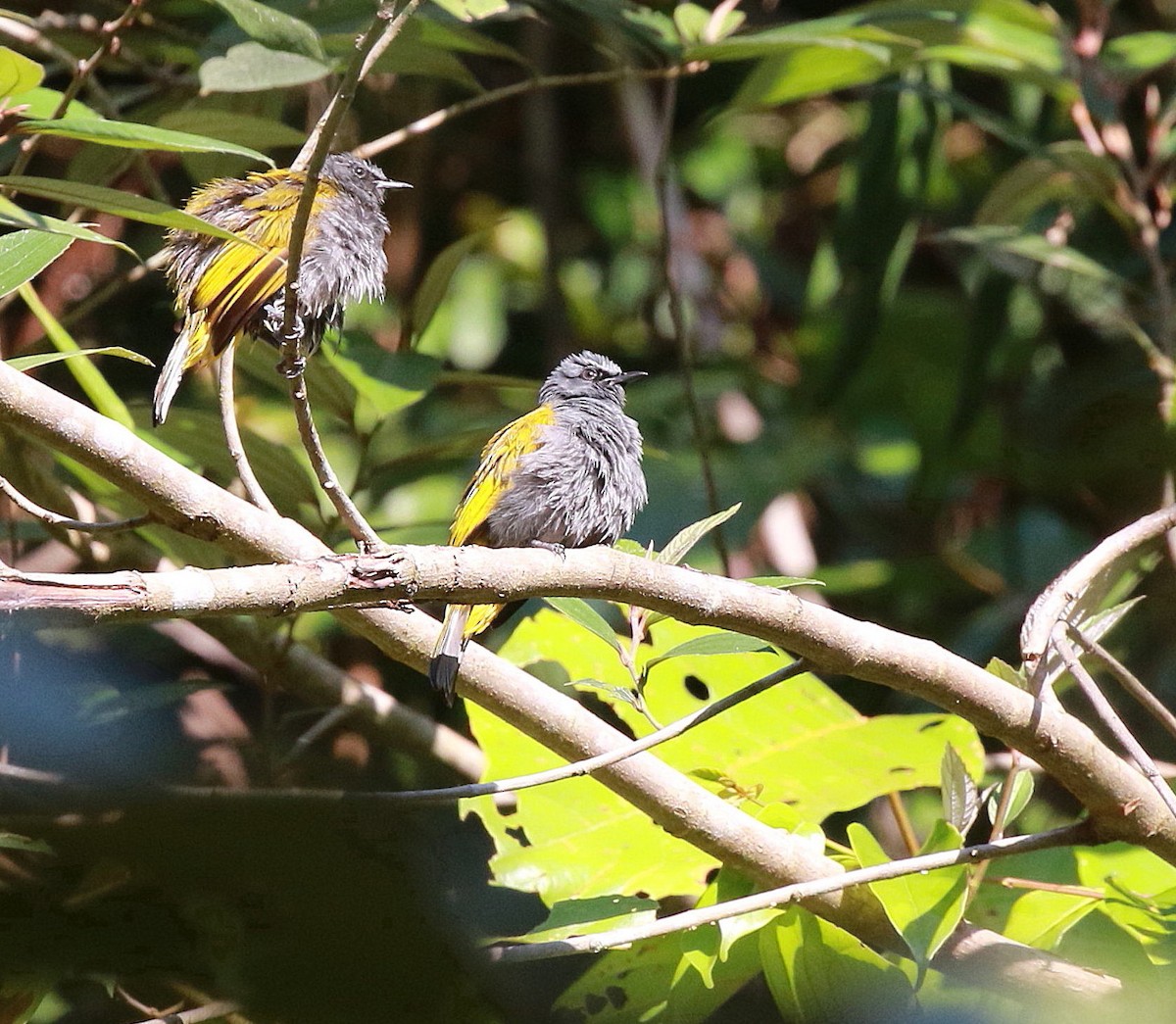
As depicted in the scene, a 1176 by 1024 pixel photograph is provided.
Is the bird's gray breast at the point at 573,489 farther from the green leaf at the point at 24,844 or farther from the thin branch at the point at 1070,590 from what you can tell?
the green leaf at the point at 24,844

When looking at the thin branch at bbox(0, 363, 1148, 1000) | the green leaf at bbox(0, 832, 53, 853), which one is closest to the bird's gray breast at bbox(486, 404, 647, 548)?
the thin branch at bbox(0, 363, 1148, 1000)

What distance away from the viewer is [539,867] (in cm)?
253

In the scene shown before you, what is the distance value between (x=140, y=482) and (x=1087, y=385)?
420 centimetres

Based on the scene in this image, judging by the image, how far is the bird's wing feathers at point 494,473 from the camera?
290cm

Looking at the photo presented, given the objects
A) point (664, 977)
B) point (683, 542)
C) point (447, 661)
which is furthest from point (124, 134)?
point (664, 977)

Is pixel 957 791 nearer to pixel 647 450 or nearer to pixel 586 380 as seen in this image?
pixel 647 450

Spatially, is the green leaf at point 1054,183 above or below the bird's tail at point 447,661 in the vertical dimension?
above

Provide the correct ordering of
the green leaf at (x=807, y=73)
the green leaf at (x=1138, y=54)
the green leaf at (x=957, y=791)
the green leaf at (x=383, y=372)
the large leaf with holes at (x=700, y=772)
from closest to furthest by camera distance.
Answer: the green leaf at (x=957, y=791)
the large leaf with holes at (x=700, y=772)
the green leaf at (x=383, y=372)
the green leaf at (x=807, y=73)
the green leaf at (x=1138, y=54)

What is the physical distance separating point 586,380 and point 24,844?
2.54 metres

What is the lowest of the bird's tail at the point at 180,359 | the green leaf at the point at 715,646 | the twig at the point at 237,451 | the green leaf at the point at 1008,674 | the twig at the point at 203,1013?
the twig at the point at 203,1013

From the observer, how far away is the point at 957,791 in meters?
2.12

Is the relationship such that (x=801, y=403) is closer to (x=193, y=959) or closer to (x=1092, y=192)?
(x=1092, y=192)

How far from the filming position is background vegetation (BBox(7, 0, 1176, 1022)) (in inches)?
33.3

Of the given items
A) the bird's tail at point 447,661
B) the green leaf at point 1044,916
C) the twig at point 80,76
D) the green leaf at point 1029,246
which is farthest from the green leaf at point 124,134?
the green leaf at point 1029,246
